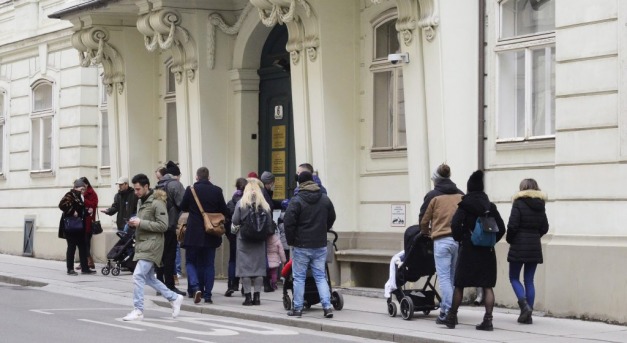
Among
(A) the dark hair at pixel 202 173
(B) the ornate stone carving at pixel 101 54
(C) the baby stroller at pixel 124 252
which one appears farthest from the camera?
(B) the ornate stone carving at pixel 101 54

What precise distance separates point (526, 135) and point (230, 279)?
5.03 meters

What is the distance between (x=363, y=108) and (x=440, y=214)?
521 centimetres

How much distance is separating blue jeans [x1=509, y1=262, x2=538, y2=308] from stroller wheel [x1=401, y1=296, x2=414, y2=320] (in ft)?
4.09

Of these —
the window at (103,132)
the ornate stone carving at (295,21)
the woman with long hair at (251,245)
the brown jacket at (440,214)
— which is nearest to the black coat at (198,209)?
the woman with long hair at (251,245)

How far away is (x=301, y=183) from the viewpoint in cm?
1623

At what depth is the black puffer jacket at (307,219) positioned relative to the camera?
15992 millimetres

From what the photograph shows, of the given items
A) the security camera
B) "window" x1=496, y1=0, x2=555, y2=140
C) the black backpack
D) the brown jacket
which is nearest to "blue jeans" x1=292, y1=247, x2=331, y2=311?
the black backpack

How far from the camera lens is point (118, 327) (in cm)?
1520

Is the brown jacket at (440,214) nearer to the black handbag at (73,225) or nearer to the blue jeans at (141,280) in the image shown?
the blue jeans at (141,280)

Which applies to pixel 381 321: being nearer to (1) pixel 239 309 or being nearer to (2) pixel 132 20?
(1) pixel 239 309

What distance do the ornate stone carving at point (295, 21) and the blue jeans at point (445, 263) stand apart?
5.63 meters

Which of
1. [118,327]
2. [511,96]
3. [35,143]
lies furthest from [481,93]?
[35,143]

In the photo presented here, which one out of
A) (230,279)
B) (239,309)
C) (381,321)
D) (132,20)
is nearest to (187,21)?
(132,20)

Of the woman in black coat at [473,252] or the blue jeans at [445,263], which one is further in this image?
the blue jeans at [445,263]
